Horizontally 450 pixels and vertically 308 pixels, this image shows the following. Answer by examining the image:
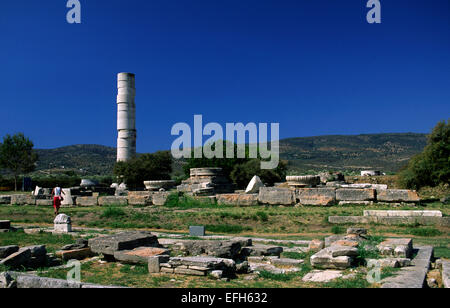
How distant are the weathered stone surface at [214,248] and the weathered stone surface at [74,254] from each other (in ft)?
7.61

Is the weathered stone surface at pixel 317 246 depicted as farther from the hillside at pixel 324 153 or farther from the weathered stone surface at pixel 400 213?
the hillside at pixel 324 153

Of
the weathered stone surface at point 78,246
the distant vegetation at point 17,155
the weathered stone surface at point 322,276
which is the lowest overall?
the weathered stone surface at point 322,276

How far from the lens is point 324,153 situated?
92562 millimetres

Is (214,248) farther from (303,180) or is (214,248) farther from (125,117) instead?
(125,117)

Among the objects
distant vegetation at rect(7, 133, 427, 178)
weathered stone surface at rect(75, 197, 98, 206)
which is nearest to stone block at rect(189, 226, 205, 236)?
weathered stone surface at rect(75, 197, 98, 206)

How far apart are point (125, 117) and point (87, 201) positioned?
15908 mm

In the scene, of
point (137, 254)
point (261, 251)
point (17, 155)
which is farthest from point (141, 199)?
point (17, 155)

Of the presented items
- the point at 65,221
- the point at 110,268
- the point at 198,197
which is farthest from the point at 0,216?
the point at 110,268

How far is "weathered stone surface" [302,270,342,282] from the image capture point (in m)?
6.80

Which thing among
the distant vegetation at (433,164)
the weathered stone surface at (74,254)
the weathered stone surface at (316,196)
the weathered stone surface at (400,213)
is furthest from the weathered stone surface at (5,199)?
the distant vegetation at (433,164)

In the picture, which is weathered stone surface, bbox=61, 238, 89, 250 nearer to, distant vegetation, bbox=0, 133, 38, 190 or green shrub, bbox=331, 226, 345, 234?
green shrub, bbox=331, 226, 345, 234

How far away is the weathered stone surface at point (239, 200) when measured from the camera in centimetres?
1953

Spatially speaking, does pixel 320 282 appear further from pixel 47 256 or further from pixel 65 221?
pixel 65 221

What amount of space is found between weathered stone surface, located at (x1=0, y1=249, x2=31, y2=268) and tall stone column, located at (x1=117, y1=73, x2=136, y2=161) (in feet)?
99.9
